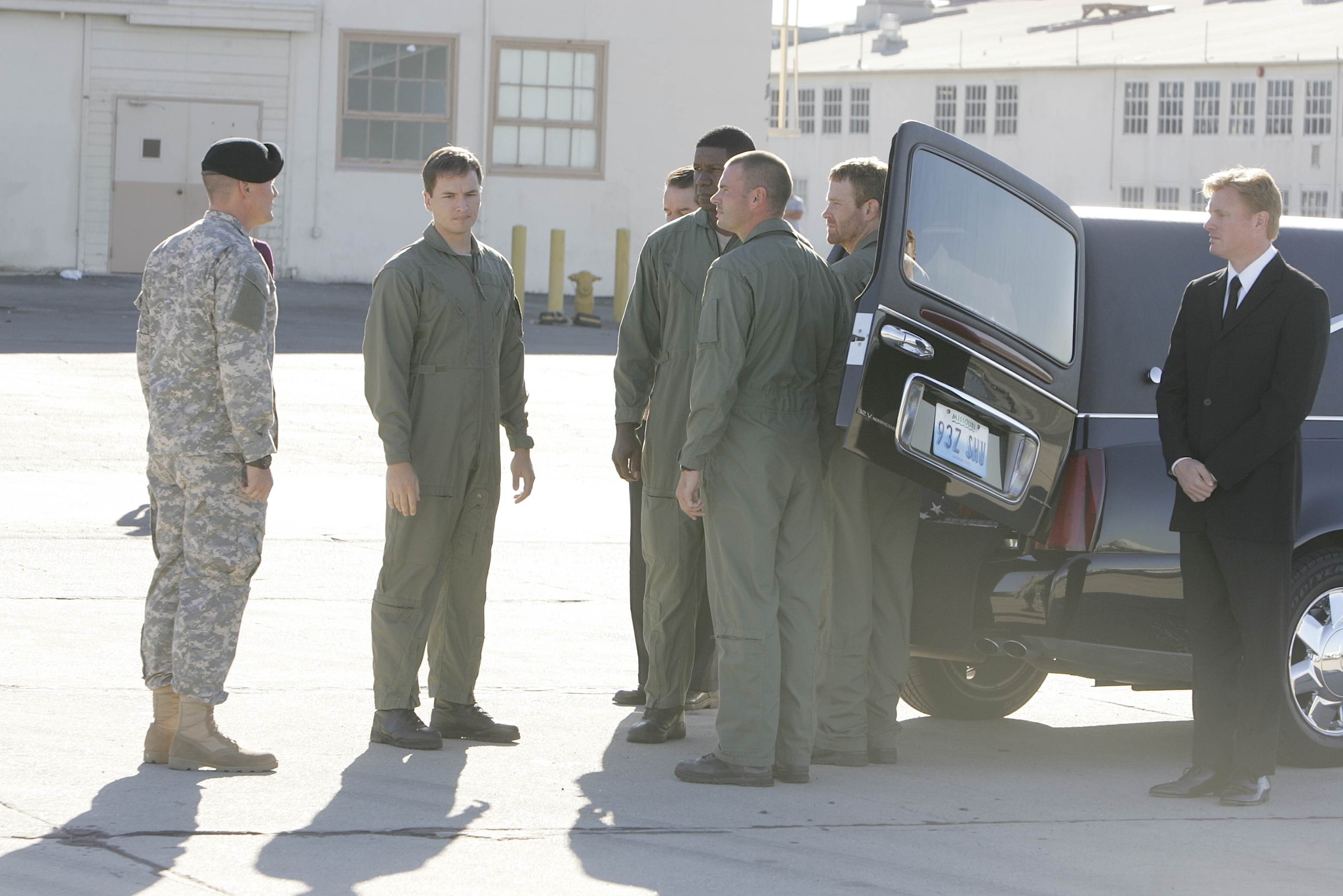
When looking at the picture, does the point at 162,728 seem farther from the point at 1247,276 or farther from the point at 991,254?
the point at 1247,276

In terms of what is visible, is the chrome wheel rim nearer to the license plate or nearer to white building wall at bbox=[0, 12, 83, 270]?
the license plate

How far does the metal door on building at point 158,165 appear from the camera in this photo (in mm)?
25797

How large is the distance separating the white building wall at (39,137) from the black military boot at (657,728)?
21672 mm

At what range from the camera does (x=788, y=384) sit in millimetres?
5707

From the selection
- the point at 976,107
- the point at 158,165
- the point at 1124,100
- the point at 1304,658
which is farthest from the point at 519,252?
the point at 976,107

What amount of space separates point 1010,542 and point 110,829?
2.79 metres

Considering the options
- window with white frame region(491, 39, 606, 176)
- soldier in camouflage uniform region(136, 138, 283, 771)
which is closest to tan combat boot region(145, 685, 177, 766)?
soldier in camouflage uniform region(136, 138, 283, 771)

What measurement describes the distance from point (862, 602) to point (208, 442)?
6.88ft

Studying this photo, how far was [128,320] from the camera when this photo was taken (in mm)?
20500

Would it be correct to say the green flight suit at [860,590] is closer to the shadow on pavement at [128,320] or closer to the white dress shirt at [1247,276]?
the white dress shirt at [1247,276]

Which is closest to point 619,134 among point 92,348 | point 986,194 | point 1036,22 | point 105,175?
point 105,175

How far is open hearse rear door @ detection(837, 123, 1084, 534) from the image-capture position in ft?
18.3

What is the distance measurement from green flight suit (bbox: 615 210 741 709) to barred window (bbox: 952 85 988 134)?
173 feet

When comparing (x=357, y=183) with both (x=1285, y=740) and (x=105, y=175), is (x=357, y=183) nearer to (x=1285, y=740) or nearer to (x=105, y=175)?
(x=105, y=175)
